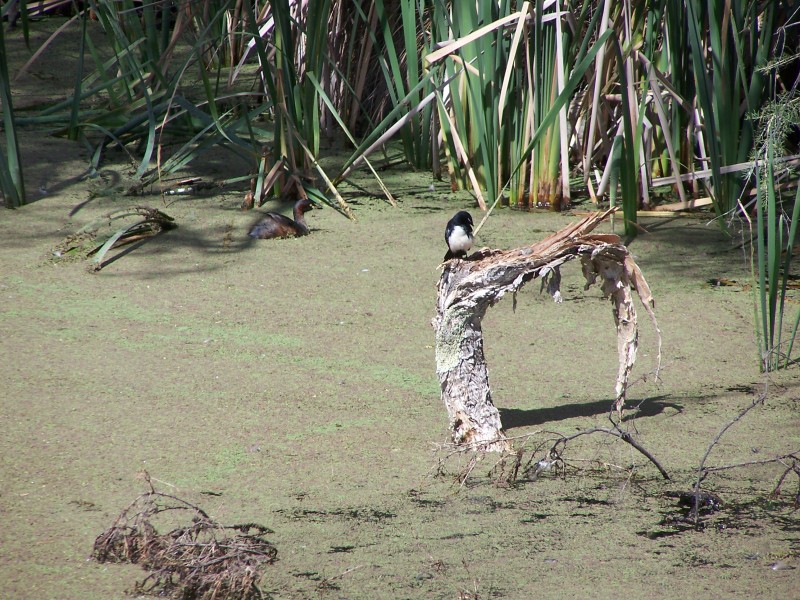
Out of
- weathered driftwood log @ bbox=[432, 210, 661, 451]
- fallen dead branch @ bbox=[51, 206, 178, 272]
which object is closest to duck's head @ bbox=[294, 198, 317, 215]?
fallen dead branch @ bbox=[51, 206, 178, 272]

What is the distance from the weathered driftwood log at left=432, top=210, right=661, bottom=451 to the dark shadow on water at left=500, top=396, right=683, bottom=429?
0.14m

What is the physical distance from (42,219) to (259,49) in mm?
1210

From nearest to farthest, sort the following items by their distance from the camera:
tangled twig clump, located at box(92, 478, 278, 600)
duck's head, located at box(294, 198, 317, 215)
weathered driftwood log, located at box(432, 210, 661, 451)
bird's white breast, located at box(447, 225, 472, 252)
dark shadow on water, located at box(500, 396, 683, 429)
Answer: tangled twig clump, located at box(92, 478, 278, 600) < weathered driftwood log, located at box(432, 210, 661, 451) < dark shadow on water, located at box(500, 396, 683, 429) < bird's white breast, located at box(447, 225, 472, 252) < duck's head, located at box(294, 198, 317, 215)

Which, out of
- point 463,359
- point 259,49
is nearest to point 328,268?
point 259,49

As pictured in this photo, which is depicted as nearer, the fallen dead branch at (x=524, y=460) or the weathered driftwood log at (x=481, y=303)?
the fallen dead branch at (x=524, y=460)

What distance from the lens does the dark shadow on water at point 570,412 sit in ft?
7.20

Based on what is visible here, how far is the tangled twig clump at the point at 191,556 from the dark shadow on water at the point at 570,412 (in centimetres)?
84

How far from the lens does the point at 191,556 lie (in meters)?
1.45

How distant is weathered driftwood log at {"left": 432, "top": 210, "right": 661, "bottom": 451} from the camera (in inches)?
80.0

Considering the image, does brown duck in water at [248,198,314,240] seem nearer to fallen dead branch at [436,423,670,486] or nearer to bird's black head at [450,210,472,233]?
bird's black head at [450,210,472,233]

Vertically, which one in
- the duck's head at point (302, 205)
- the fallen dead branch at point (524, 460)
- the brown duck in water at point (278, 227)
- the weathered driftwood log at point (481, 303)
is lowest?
the fallen dead branch at point (524, 460)

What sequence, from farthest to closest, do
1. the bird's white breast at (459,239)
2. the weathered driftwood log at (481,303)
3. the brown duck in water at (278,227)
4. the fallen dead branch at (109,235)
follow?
the brown duck in water at (278,227) → the fallen dead branch at (109,235) → the bird's white breast at (459,239) → the weathered driftwood log at (481,303)

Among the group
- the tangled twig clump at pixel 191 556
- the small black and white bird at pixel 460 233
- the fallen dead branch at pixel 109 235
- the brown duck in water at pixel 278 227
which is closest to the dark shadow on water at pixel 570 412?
the small black and white bird at pixel 460 233

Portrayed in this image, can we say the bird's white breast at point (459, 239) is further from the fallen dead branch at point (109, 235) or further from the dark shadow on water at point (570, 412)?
the fallen dead branch at point (109, 235)
